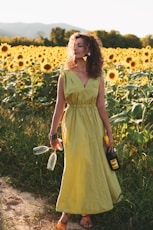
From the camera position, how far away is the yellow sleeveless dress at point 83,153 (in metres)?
3.10

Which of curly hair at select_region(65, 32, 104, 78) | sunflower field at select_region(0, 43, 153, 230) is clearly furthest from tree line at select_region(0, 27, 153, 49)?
curly hair at select_region(65, 32, 104, 78)

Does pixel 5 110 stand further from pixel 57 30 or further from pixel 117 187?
pixel 57 30

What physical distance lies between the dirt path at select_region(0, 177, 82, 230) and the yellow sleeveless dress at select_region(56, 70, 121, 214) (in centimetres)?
37

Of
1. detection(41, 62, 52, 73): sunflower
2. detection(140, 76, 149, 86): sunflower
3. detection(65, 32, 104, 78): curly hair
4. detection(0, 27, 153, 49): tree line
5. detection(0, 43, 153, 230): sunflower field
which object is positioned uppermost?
detection(65, 32, 104, 78): curly hair

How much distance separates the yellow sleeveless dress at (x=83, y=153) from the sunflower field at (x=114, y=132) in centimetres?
35

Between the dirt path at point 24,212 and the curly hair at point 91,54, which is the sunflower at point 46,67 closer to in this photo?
the dirt path at point 24,212

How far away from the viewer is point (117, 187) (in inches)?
132

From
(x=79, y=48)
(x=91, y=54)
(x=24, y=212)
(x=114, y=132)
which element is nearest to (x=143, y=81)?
(x=114, y=132)

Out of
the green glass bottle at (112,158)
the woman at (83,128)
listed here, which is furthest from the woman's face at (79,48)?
the green glass bottle at (112,158)

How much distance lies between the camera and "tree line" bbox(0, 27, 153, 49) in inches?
920

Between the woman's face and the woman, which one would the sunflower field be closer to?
the woman

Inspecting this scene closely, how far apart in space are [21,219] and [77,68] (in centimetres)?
133

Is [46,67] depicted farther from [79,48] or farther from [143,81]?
[79,48]

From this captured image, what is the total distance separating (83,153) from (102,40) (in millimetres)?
21150
